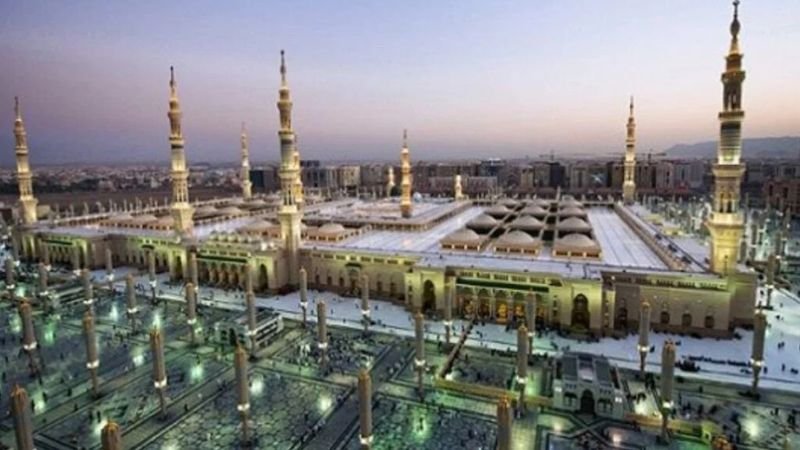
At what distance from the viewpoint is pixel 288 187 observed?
1864 inches

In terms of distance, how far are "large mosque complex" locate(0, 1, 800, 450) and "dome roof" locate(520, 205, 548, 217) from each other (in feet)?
25.9

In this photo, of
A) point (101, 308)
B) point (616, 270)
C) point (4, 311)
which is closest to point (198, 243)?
point (101, 308)

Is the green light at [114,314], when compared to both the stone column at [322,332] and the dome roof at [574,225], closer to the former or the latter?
the stone column at [322,332]

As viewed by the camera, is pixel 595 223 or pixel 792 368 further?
pixel 595 223

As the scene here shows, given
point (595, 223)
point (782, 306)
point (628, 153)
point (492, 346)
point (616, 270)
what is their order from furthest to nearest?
point (628, 153), point (595, 223), point (782, 306), point (616, 270), point (492, 346)

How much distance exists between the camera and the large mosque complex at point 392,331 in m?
24.3

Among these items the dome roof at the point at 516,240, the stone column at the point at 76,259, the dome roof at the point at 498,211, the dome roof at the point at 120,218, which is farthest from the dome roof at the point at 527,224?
the dome roof at the point at 120,218

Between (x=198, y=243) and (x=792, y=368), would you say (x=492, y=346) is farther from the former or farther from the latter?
(x=198, y=243)

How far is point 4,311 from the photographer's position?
43375 millimetres

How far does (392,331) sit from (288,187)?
18.9 m

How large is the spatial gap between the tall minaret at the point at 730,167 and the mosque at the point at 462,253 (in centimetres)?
7

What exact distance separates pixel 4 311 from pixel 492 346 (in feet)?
142

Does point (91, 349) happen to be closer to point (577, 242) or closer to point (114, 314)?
point (114, 314)

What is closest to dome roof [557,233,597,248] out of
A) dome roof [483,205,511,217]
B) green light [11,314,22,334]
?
dome roof [483,205,511,217]
